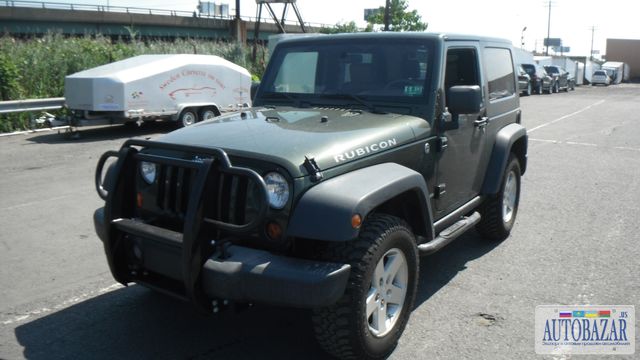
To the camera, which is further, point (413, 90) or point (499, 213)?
point (499, 213)

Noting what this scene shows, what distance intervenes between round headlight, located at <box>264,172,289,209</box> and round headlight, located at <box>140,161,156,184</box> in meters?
0.84

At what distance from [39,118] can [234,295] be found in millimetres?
13854

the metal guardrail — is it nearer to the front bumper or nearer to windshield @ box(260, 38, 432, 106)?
windshield @ box(260, 38, 432, 106)

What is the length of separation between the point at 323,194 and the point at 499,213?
9.89ft

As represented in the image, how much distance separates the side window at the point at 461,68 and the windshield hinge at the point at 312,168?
5.78 feet

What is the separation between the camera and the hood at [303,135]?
11.1ft

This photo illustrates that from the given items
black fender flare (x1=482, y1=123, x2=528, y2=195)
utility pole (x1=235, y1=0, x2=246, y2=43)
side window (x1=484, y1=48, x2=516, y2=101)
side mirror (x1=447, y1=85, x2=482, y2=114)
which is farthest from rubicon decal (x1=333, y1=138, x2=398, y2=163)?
utility pole (x1=235, y1=0, x2=246, y2=43)

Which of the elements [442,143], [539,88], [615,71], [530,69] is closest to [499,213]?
[442,143]

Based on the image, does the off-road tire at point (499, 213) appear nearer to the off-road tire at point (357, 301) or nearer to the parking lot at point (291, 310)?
the parking lot at point (291, 310)

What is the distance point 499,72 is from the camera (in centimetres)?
575

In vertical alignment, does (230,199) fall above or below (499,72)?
below

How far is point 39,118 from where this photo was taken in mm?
15016

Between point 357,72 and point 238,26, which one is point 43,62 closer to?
point 357,72

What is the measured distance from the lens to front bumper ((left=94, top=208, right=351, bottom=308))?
297 centimetres
